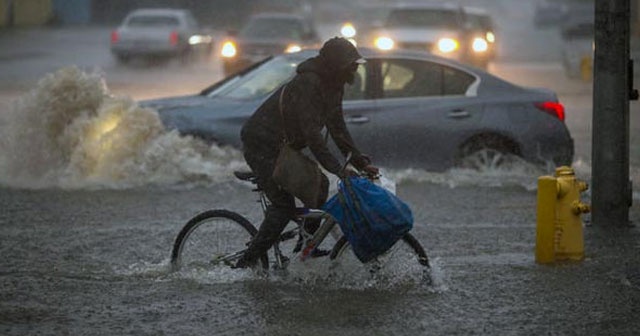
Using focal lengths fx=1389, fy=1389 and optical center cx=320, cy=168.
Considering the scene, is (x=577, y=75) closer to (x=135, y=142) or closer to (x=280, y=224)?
(x=135, y=142)

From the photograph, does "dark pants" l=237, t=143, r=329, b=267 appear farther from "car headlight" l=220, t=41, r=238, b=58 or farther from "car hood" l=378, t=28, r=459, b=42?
"car headlight" l=220, t=41, r=238, b=58

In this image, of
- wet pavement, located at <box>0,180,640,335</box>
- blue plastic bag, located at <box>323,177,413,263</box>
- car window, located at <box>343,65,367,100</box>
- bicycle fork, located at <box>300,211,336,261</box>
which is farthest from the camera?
car window, located at <box>343,65,367,100</box>

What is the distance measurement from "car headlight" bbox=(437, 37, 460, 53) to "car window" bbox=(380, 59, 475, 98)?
13.4m

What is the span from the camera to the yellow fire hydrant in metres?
9.47

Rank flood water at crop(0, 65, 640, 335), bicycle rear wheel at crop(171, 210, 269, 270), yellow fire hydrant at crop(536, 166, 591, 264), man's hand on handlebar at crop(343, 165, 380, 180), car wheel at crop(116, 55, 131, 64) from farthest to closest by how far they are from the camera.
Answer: car wheel at crop(116, 55, 131, 64) → yellow fire hydrant at crop(536, 166, 591, 264) → bicycle rear wheel at crop(171, 210, 269, 270) → man's hand on handlebar at crop(343, 165, 380, 180) → flood water at crop(0, 65, 640, 335)

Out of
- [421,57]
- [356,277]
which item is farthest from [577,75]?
[356,277]

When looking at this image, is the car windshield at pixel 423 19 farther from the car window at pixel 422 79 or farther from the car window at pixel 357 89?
the car window at pixel 357 89

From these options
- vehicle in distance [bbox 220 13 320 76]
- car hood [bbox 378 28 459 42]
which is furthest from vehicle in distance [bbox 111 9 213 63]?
car hood [bbox 378 28 459 42]

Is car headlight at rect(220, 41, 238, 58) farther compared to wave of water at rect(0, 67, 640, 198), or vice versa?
car headlight at rect(220, 41, 238, 58)

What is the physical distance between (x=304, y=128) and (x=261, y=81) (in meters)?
6.21

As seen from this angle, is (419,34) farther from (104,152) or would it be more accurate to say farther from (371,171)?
(371,171)

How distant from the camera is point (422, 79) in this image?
1412 centimetres

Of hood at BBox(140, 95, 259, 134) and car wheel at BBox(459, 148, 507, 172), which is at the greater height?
hood at BBox(140, 95, 259, 134)

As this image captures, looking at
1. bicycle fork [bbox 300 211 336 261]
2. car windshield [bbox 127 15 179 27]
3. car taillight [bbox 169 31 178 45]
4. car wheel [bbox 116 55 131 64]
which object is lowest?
car wheel [bbox 116 55 131 64]
